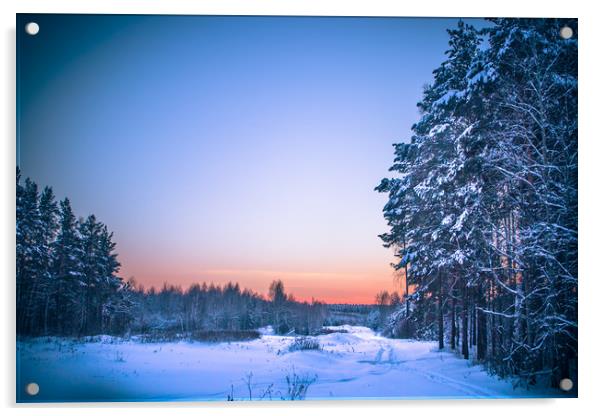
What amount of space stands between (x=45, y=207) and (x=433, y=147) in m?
6.50

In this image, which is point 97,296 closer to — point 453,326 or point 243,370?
point 243,370

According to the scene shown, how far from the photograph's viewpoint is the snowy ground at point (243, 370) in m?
7.43

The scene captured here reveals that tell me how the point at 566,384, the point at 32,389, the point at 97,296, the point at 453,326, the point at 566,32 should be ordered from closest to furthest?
the point at 32,389 → the point at 566,384 → the point at 566,32 → the point at 97,296 → the point at 453,326

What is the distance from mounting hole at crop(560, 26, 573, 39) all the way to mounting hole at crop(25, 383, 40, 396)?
33.2ft

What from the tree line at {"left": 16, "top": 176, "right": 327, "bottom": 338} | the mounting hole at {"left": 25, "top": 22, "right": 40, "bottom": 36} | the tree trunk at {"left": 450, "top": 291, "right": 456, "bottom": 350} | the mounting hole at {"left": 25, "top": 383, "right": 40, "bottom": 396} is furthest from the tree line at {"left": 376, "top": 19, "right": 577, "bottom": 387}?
the mounting hole at {"left": 25, "top": 22, "right": 40, "bottom": 36}

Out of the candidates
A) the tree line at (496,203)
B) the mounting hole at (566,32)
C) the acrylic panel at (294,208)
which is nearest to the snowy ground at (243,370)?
the acrylic panel at (294,208)

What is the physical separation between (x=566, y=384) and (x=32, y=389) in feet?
27.8

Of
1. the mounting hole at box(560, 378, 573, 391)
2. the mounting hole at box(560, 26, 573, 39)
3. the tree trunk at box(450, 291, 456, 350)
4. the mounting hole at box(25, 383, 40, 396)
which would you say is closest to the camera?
the mounting hole at box(25, 383, 40, 396)

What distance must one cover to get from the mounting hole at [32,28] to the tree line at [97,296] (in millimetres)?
2292

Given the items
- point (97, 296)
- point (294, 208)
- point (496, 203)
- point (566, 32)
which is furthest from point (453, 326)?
point (97, 296)

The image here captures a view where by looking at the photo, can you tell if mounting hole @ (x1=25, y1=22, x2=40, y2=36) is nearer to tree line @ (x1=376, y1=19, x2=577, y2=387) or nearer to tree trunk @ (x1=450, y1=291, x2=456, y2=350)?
tree line @ (x1=376, y1=19, x2=577, y2=387)

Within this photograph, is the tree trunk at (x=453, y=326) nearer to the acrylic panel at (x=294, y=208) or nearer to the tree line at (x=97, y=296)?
the acrylic panel at (x=294, y=208)

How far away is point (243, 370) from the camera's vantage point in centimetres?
760

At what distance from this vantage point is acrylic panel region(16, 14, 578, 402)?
7480 mm
